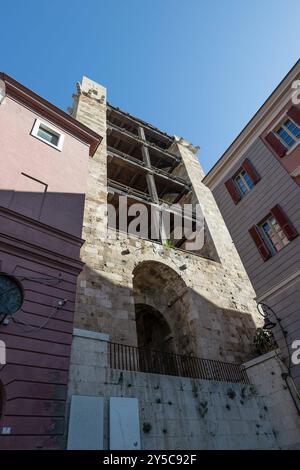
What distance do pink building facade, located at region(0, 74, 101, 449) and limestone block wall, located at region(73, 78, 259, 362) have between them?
9.97ft

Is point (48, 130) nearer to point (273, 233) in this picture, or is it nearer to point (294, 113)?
point (294, 113)

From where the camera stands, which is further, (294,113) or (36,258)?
(294,113)

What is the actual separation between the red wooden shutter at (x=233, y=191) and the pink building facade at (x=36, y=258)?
696 cm

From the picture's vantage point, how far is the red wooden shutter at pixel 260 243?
11.2m

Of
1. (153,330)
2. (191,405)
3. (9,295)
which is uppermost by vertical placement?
(153,330)

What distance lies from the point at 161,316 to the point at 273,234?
777 cm

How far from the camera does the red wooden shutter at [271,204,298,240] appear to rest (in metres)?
10.3

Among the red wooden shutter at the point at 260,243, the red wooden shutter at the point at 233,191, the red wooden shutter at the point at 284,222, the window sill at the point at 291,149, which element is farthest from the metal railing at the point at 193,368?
the window sill at the point at 291,149

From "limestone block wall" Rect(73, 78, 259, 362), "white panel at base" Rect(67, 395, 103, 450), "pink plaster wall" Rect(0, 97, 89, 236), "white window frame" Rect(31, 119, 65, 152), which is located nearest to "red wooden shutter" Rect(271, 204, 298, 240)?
"limestone block wall" Rect(73, 78, 259, 362)

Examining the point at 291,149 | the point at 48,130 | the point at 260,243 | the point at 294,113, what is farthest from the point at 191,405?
the point at 48,130

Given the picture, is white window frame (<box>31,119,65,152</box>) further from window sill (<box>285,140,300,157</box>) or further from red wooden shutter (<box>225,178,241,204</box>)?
window sill (<box>285,140,300,157</box>)

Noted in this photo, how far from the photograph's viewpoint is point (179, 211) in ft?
66.4

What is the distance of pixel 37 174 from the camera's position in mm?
9789

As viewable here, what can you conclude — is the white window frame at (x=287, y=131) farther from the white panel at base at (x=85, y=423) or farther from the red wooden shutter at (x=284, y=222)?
the white panel at base at (x=85, y=423)
